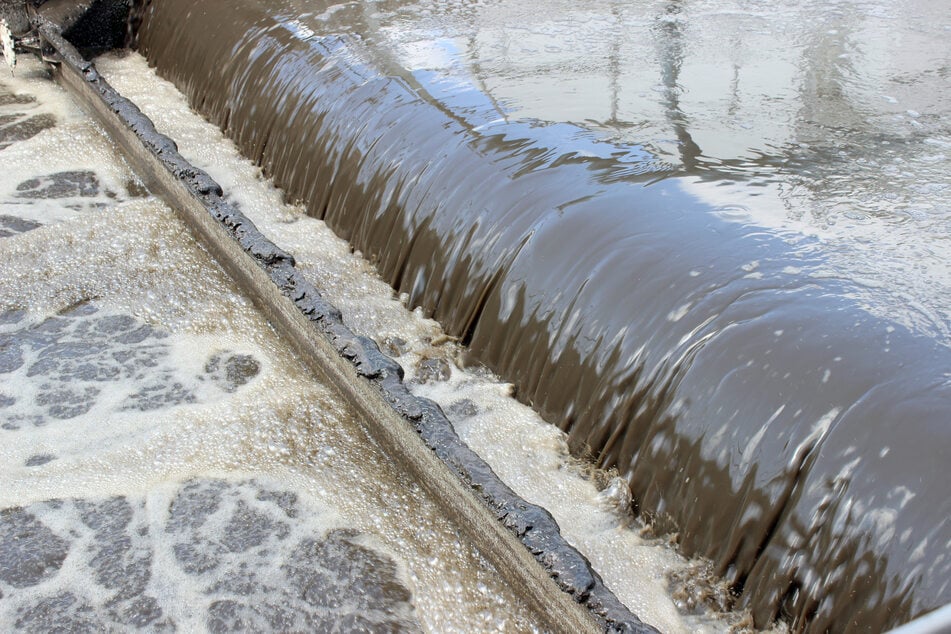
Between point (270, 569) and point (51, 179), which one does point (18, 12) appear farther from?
point (270, 569)

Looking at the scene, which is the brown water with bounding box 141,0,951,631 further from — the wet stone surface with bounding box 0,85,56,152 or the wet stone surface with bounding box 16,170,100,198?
the wet stone surface with bounding box 0,85,56,152

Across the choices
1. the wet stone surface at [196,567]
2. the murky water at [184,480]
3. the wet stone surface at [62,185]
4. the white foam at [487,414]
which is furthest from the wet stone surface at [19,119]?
the wet stone surface at [196,567]

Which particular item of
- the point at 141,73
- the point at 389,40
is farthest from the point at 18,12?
the point at 389,40

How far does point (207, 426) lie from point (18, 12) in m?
6.06

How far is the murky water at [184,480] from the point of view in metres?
3.38

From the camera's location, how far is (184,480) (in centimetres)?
393

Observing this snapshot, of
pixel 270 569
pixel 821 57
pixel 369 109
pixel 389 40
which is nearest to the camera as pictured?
pixel 270 569

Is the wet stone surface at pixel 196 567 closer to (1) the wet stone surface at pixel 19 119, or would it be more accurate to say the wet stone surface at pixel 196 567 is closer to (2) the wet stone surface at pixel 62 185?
(2) the wet stone surface at pixel 62 185

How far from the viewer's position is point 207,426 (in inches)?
167

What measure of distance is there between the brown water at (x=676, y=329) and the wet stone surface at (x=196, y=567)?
43.0 inches

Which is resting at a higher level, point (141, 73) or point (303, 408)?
point (141, 73)

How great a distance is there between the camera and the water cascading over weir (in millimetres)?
2980

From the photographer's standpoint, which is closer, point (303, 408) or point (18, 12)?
point (303, 408)

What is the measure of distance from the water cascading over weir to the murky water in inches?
30.6
